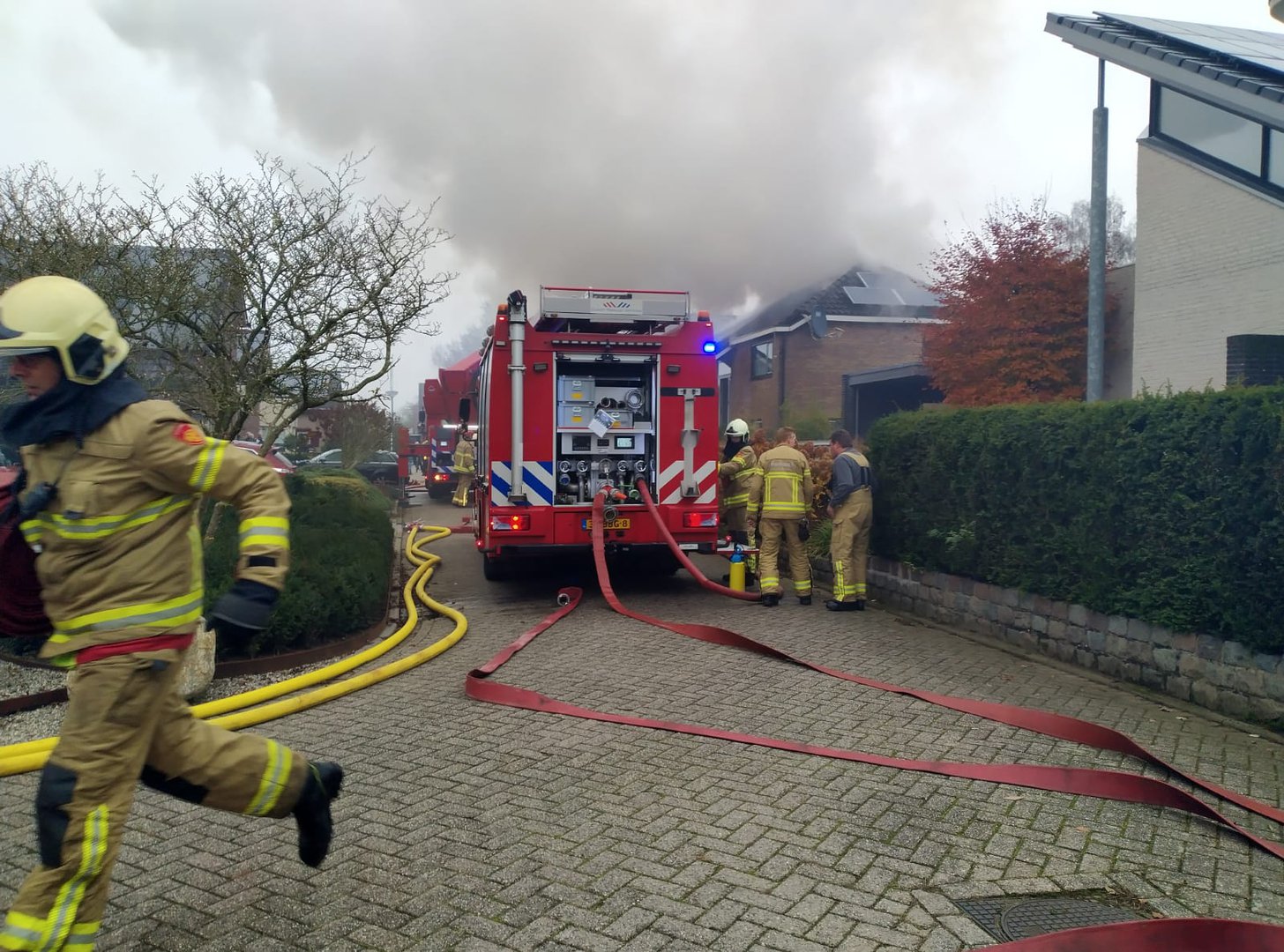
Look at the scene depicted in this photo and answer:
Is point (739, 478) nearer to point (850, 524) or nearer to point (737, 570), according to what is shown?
point (737, 570)

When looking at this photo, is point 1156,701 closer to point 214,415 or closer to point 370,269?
point 370,269

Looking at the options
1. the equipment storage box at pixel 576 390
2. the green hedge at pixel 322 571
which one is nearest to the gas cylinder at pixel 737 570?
the equipment storage box at pixel 576 390

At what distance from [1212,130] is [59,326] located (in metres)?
15.3

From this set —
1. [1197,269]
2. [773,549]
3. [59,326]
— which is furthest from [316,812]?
[1197,269]

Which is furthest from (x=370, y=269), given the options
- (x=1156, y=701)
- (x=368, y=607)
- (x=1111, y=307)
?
(x=1111, y=307)

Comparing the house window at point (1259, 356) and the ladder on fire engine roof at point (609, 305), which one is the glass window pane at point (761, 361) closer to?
the house window at point (1259, 356)

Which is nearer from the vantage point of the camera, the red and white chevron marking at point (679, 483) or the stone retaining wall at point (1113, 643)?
the stone retaining wall at point (1113, 643)

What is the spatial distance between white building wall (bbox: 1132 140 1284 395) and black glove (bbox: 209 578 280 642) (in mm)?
13320

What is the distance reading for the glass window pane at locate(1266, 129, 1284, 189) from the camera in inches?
488

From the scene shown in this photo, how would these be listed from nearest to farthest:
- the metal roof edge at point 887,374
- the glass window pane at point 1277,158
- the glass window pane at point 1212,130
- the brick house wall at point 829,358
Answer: the glass window pane at point 1277,158, the glass window pane at point 1212,130, the metal roof edge at point 887,374, the brick house wall at point 829,358

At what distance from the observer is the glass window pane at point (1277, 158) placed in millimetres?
12395

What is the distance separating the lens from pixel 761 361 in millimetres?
30781

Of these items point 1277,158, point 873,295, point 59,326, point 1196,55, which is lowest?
point 59,326

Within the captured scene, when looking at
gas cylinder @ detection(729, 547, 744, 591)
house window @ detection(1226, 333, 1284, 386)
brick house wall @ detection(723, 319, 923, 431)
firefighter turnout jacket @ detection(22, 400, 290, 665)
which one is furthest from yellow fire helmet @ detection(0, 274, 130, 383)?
brick house wall @ detection(723, 319, 923, 431)
